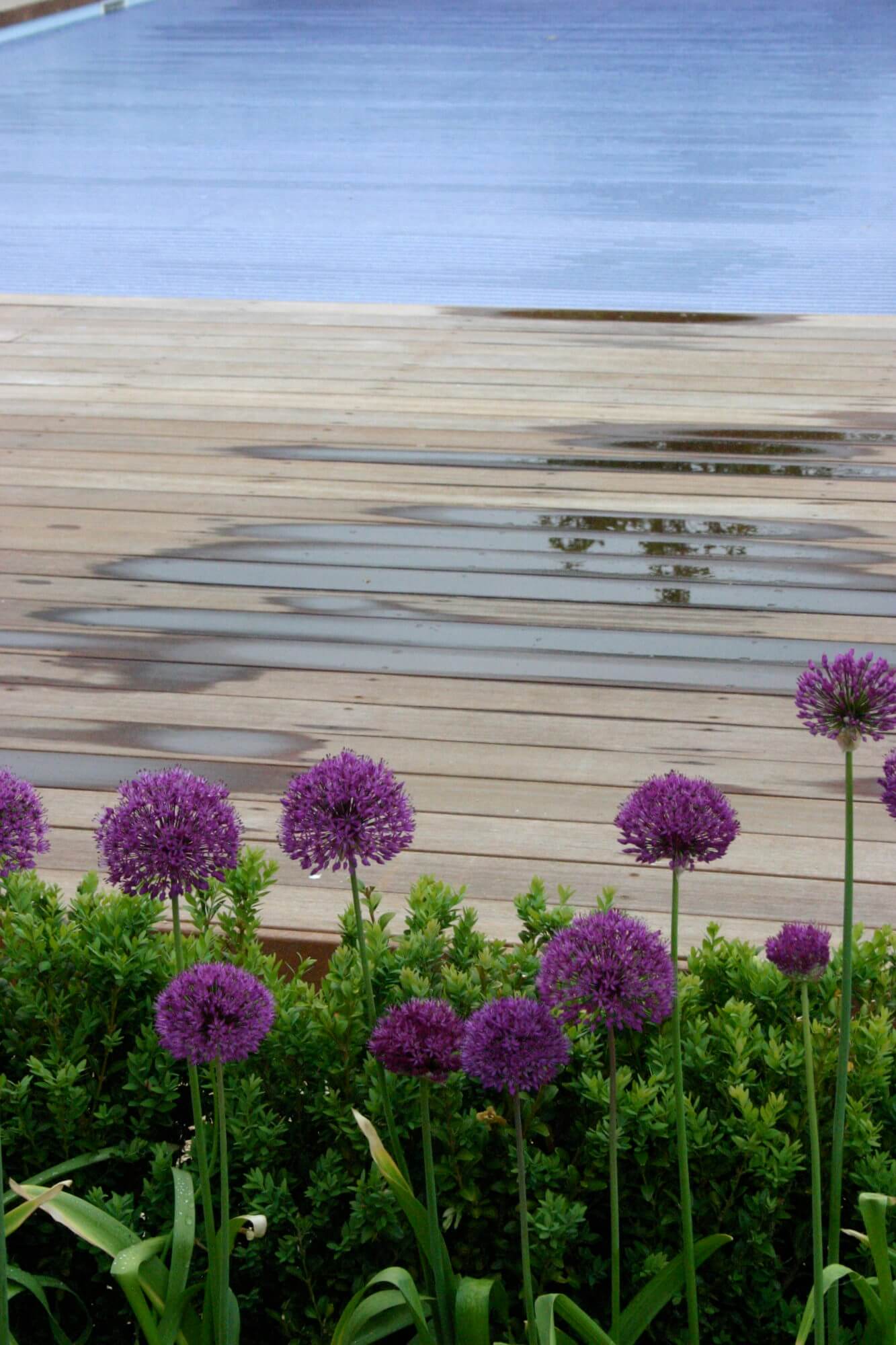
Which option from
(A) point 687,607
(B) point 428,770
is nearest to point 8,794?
(B) point 428,770

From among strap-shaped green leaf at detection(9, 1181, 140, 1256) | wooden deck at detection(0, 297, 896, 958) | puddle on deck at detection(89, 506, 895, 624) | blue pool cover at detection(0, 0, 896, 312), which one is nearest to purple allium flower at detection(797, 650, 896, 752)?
strap-shaped green leaf at detection(9, 1181, 140, 1256)

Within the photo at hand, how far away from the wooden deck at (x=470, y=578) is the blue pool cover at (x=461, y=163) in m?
2.64

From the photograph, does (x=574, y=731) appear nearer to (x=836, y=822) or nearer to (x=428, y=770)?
(x=428, y=770)

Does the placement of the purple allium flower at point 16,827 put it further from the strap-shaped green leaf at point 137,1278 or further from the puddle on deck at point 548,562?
the puddle on deck at point 548,562

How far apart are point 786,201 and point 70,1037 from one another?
28.9ft

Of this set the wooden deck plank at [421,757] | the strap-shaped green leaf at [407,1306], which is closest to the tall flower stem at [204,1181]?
the strap-shaped green leaf at [407,1306]

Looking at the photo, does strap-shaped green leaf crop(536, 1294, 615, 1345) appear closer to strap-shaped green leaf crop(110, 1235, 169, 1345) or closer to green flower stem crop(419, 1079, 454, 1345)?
green flower stem crop(419, 1079, 454, 1345)

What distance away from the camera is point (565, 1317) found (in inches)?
44.6

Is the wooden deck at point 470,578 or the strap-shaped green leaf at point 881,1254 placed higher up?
the wooden deck at point 470,578

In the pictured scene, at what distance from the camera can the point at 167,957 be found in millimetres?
1604

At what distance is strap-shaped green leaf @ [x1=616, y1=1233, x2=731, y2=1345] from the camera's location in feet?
4.04

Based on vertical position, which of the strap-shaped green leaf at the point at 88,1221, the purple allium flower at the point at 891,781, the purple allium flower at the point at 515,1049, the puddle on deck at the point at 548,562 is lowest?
the strap-shaped green leaf at the point at 88,1221

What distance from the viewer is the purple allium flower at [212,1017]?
41.5 inches

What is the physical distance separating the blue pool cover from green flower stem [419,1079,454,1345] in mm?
6411
